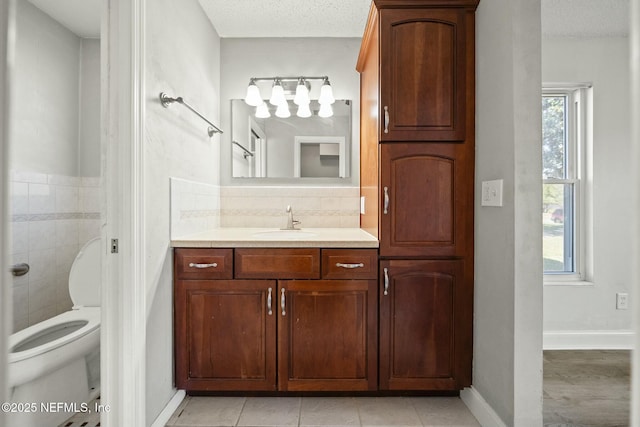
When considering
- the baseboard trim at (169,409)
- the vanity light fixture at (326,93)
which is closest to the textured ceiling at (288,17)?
the vanity light fixture at (326,93)

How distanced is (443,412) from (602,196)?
210 cm

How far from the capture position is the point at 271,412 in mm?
1804

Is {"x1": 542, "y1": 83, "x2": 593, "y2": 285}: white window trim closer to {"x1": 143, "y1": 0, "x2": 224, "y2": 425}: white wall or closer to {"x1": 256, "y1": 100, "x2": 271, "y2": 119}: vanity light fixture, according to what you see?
{"x1": 256, "y1": 100, "x2": 271, "y2": 119}: vanity light fixture

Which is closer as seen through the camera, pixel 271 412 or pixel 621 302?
pixel 271 412

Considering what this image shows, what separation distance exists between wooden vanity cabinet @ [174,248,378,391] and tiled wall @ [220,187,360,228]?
823 millimetres

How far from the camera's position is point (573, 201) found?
2.74 meters

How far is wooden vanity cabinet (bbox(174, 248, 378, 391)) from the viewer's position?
1824mm

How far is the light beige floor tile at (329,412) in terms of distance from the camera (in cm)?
172

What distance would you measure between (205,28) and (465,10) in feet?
5.37

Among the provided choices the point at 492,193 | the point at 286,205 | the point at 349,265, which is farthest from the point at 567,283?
the point at 286,205

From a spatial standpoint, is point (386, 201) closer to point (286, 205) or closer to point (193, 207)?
point (286, 205)

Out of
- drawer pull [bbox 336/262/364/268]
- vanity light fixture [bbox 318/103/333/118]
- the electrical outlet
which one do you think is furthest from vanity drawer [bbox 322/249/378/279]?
the electrical outlet

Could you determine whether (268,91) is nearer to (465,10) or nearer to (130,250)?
(465,10)

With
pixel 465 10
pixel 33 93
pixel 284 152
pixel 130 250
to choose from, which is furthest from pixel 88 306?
pixel 465 10
